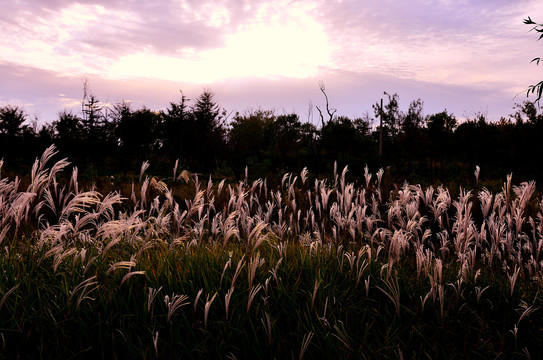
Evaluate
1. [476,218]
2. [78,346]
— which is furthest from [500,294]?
[476,218]

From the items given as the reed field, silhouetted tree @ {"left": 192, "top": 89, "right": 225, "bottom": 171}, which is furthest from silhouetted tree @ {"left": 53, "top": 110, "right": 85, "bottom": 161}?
the reed field

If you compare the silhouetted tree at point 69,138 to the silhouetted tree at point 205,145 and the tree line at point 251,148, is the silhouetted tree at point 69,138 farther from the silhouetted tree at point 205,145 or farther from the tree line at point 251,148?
the silhouetted tree at point 205,145

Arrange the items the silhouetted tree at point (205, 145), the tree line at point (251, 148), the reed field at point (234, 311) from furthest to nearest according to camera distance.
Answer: the silhouetted tree at point (205, 145)
the tree line at point (251, 148)
the reed field at point (234, 311)

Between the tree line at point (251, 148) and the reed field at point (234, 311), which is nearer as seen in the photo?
the reed field at point (234, 311)

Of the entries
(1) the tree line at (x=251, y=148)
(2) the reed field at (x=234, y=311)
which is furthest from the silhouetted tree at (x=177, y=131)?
(2) the reed field at (x=234, y=311)

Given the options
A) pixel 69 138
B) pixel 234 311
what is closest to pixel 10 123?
pixel 69 138

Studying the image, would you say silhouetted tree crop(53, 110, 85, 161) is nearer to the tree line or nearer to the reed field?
the tree line

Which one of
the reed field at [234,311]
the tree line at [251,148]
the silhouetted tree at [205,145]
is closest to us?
the reed field at [234,311]

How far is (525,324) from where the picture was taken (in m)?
2.86

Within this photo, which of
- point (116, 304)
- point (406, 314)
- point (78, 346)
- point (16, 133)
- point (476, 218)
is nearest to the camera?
point (78, 346)

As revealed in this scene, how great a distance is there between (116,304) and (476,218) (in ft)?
18.3

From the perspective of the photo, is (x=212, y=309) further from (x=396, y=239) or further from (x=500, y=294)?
(x=500, y=294)

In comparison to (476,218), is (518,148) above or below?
above

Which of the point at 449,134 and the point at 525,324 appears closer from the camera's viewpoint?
the point at 525,324
